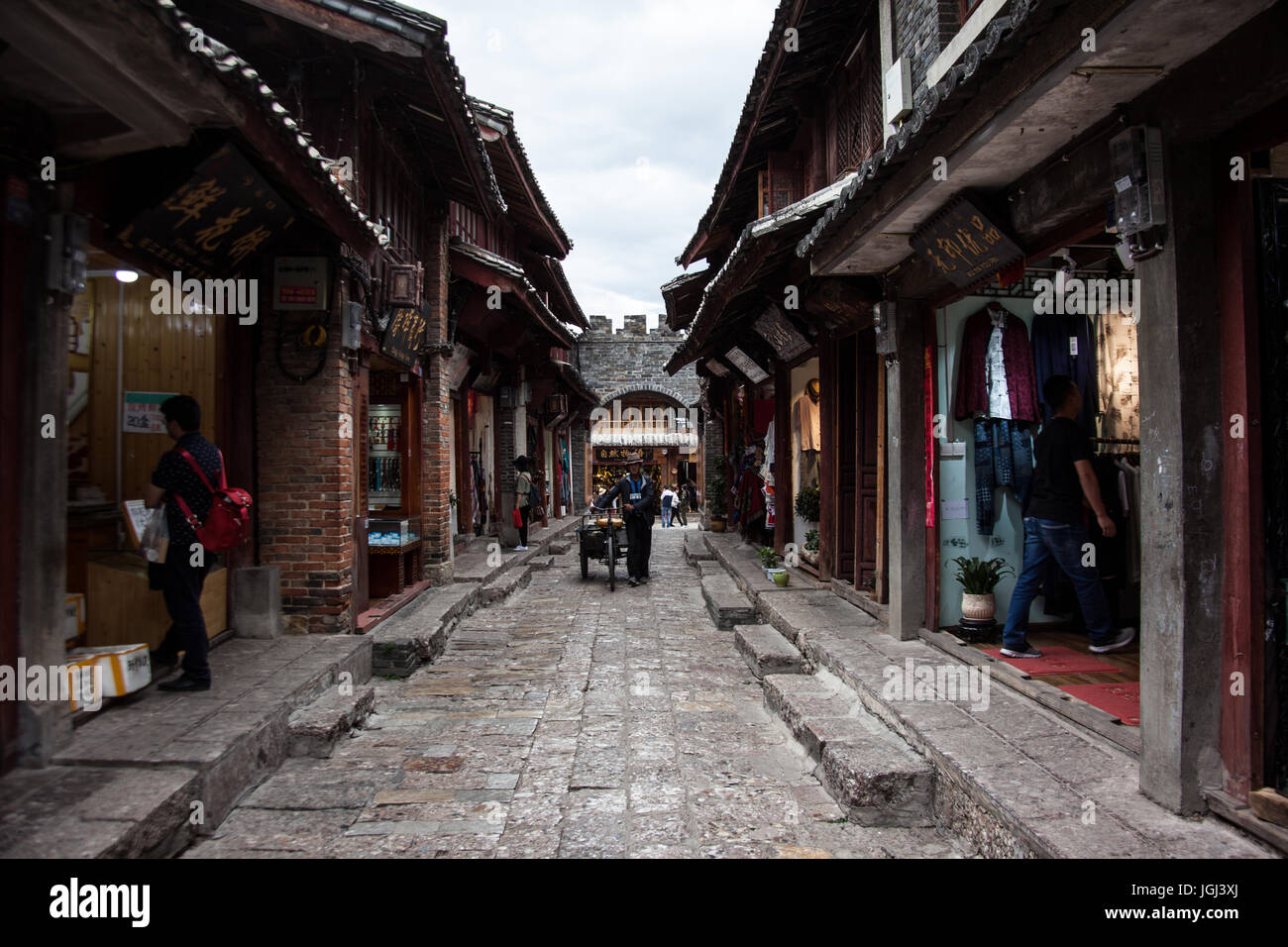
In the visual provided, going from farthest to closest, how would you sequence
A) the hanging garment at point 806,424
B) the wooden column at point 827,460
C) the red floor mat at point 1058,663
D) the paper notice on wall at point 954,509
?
the hanging garment at point 806,424 → the wooden column at point 827,460 → the paper notice on wall at point 954,509 → the red floor mat at point 1058,663

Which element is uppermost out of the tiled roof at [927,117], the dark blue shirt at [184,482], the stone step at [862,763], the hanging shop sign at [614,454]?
the tiled roof at [927,117]

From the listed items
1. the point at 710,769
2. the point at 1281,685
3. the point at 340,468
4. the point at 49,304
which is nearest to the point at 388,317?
the point at 340,468

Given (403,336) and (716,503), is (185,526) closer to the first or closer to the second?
(403,336)

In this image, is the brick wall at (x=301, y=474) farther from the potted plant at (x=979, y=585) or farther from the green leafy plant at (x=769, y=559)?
the green leafy plant at (x=769, y=559)

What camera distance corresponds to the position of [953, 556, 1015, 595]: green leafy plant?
5.45 metres

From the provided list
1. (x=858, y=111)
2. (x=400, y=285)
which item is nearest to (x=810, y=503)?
(x=858, y=111)

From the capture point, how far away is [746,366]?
1240cm

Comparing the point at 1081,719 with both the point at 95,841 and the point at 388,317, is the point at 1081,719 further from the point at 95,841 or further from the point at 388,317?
the point at 388,317

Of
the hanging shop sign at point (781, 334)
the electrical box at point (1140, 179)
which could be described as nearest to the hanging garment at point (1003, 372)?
the electrical box at point (1140, 179)

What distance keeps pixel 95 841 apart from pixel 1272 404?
14.9 ft

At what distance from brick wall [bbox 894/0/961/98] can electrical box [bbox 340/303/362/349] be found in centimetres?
467

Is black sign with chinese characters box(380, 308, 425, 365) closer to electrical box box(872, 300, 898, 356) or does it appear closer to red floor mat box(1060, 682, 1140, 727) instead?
electrical box box(872, 300, 898, 356)

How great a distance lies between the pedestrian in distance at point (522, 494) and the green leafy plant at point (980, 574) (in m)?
8.56

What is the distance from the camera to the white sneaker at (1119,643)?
5.12 metres
